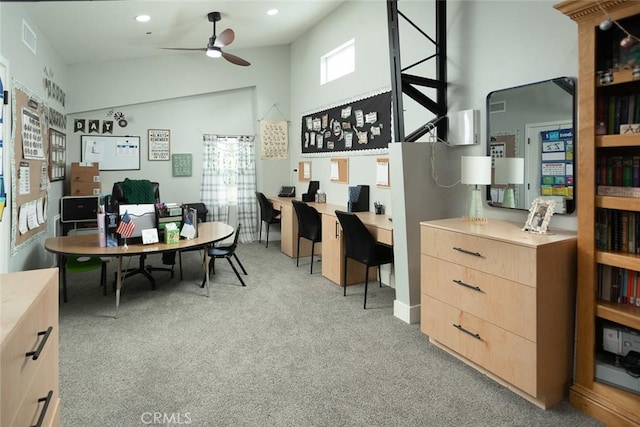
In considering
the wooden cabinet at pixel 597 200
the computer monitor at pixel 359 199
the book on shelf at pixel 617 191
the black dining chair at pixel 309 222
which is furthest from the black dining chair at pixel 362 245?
the book on shelf at pixel 617 191

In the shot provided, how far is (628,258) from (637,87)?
91 cm

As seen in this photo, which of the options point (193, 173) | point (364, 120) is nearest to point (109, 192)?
point (193, 173)

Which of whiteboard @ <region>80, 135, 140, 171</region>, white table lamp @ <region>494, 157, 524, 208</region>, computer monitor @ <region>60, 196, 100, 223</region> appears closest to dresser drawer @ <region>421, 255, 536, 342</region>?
white table lamp @ <region>494, 157, 524, 208</region>

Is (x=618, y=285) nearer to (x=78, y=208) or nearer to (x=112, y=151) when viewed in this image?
(x=78, y=208)

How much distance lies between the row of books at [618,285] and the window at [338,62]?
369 cm

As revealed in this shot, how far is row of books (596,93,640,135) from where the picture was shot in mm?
2062

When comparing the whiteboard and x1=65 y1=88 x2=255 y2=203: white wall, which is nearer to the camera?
the whiteboard

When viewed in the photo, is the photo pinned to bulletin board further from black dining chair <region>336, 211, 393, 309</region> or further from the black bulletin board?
black dining chair <region>336, 211, 393, 309</region>

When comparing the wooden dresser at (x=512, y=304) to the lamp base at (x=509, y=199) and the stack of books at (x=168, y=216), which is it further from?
the stack of books at (x=168, y=216)

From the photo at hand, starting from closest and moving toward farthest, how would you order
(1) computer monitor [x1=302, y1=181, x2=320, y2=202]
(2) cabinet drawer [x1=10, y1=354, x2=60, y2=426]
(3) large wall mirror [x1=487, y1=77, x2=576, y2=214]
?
(2) cabinet drawer [x1=10, y1=354, x2=60, y2=426]
(3) large wall mirror [x1=487, y1=77, x2=576, y2=214]
(1) computer monitor [x1=302, y1=181, x2=320, y2=202]

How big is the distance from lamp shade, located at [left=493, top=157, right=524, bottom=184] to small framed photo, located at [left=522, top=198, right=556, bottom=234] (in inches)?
13.8

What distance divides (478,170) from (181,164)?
510 centimetres

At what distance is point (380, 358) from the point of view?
2.73 metres

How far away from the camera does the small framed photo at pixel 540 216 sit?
2369mm
